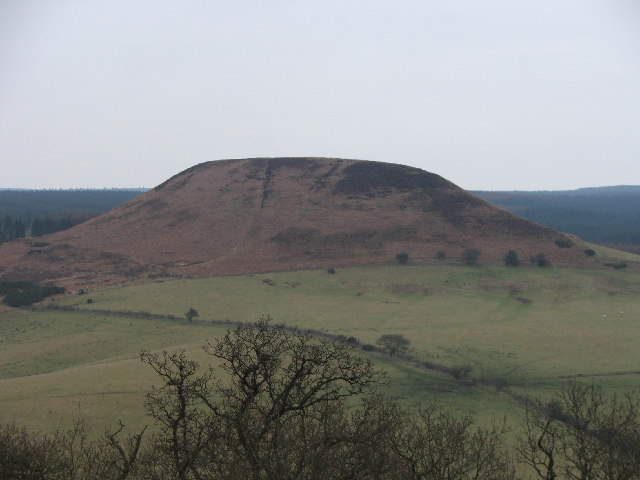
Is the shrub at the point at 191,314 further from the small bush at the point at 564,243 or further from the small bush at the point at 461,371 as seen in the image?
the small bush at the point at 564,243

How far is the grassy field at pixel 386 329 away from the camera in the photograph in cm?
4031

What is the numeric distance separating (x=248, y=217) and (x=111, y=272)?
33.3 metres

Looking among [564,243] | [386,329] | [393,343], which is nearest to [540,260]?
[564,243]

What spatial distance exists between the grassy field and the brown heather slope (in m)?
10.0

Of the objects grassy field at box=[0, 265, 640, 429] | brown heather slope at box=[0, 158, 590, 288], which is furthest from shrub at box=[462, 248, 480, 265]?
grassy field at box=[0, 265, 640, 429]

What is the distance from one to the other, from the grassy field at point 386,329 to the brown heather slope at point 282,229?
32.8 feet

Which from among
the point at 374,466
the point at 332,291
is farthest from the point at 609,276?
the point at 374,466

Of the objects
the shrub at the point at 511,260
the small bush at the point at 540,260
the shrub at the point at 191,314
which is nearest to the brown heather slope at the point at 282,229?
the small bush at the point at 540,260

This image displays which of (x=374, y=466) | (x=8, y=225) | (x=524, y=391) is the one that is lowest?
(x=524, y=391)

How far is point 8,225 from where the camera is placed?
150 m

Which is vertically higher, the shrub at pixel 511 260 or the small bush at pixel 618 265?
the shrub at pixel 511 260

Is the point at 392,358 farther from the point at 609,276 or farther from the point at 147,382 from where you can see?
the point at 609,276

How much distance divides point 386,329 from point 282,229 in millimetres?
53162

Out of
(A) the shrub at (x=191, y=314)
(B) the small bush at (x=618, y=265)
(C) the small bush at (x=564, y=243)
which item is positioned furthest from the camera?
(C) the small bush at (x=564, y=243)
